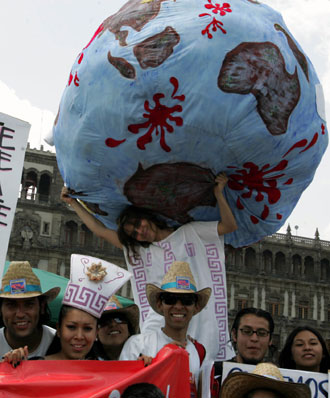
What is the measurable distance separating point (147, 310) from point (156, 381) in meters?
1.48

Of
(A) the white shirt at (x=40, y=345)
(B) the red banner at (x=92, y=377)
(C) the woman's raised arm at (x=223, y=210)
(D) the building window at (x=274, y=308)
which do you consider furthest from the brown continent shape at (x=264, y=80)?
(D) the building window at (x=274, y=308)

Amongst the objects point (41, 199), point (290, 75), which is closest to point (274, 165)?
point (290, 75)

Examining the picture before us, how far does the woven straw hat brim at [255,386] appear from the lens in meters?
3.44

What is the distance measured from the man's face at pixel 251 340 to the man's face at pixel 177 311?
371mm

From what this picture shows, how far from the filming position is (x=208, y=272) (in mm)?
5230

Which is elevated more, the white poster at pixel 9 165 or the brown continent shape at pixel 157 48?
the brown continent shape at pixel 157 48

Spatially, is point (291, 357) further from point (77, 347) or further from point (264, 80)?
point (264, 80)

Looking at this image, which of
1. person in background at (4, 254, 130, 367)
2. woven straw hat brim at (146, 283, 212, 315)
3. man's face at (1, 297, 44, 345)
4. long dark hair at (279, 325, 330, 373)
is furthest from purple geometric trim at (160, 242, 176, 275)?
man's face at (1, 297, 44, 345)

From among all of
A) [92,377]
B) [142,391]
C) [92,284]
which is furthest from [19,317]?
[142,391]

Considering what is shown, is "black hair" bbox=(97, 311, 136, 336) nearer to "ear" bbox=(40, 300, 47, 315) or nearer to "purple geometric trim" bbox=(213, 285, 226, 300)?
"purple geometric trim" bbox=(213, 285, 226, 300)

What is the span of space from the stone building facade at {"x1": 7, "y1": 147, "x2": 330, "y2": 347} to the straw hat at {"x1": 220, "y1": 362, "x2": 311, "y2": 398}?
34111mm

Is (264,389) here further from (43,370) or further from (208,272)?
(208,272)

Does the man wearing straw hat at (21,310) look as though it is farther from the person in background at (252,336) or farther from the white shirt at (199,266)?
the person in background at (252,336)

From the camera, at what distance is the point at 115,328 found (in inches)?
198
